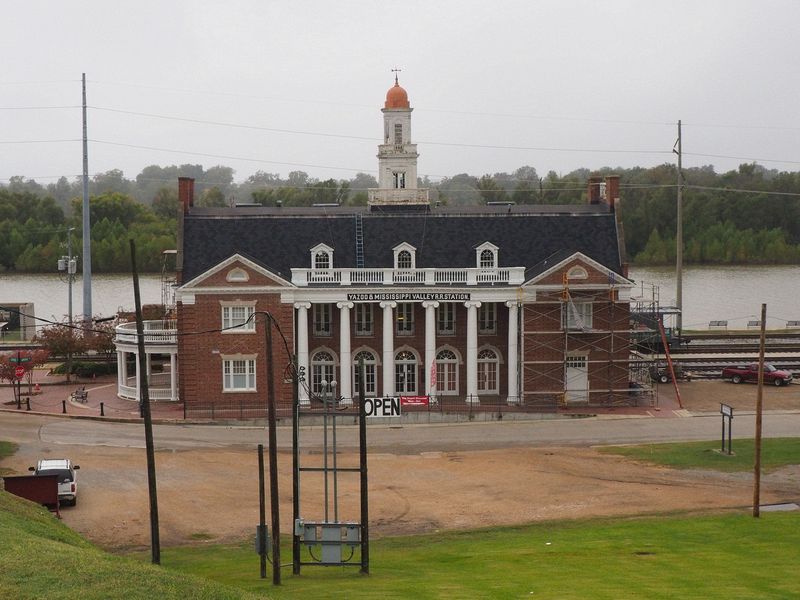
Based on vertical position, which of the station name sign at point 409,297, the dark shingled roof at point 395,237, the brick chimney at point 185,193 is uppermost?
the brick chimney at point 185,193

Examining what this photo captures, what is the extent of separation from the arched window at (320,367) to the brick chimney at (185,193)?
9883 mm

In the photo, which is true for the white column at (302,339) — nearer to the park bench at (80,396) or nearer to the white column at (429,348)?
the white column at (429,348)

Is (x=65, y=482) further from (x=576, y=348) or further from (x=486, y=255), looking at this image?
(x=576, y=348)

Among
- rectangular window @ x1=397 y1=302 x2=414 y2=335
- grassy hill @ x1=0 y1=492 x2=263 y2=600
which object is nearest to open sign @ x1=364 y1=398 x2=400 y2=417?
grassy hill @ x1=0 y1=492 x2=263 y2=600

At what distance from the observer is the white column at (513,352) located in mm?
54156

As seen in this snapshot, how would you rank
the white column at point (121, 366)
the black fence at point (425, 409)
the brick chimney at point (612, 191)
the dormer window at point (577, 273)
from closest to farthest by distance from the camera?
the black fence at point (425, 409) < the dormer window at point (577, 273) < the white column at point (121, 366) < the brick chimney at point (612, 191)

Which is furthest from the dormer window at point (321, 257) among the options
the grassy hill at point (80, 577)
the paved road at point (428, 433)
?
the grassy hill at point (80, 577)

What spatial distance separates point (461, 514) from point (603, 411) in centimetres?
1948

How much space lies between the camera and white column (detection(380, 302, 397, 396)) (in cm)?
5428

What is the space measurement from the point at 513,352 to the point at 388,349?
595cm

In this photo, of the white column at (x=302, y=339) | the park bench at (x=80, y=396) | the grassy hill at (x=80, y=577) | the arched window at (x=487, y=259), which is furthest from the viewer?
the park bench at (x=80, y=396)

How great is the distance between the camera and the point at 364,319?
55.9 metres

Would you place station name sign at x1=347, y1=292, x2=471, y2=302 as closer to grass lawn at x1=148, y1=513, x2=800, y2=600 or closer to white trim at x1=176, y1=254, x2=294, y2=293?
white trim at x1=176, y1=254, x2=294, y2=293

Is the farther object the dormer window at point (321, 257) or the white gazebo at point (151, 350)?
the white gazebo at point (151, 350)
